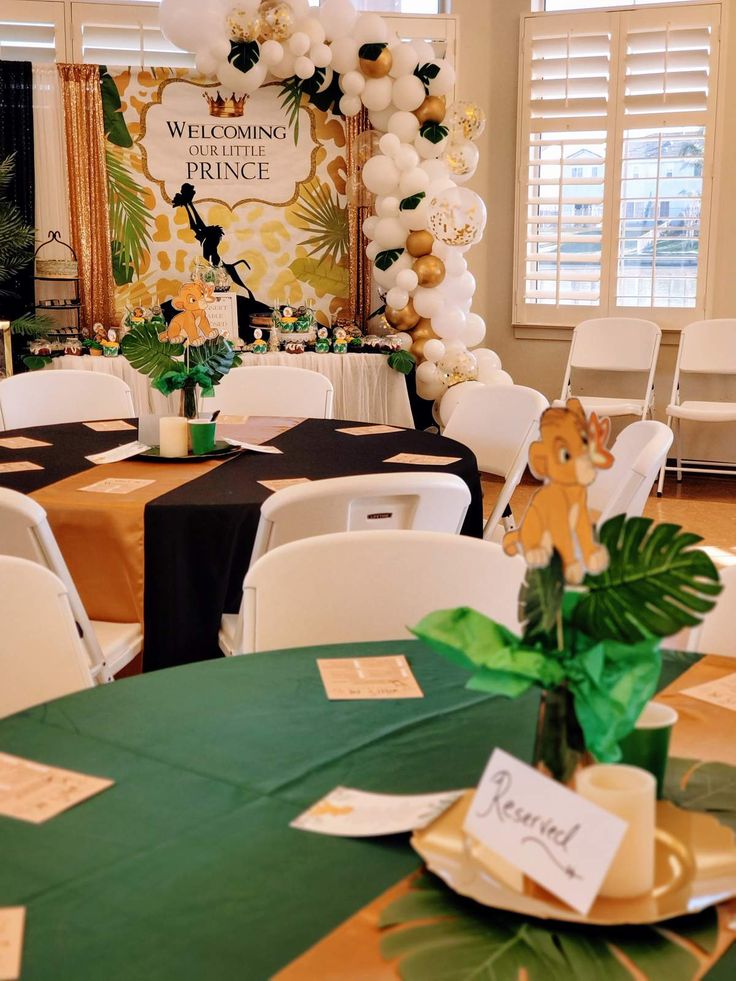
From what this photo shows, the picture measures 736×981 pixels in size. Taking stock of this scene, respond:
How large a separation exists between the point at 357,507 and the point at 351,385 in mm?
3751

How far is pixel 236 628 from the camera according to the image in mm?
2682

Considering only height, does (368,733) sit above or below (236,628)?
above

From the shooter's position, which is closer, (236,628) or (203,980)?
(203,980)

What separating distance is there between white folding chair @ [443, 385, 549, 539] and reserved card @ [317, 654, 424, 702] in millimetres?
2046

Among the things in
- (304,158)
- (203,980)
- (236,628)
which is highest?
(304,158)

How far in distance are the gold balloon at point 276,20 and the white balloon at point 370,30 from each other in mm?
356

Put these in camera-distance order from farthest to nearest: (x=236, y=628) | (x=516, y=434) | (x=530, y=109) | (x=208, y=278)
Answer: (x=530, y=109) < (x=208, y=278) < (x=516, y=434) < (x=236, y=628)

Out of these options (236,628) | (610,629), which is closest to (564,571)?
(610,629)

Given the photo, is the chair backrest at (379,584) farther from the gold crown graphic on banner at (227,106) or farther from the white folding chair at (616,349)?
the gold crown graphic on banner at (227,106)

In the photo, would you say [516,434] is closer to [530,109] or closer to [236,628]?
[236,628]

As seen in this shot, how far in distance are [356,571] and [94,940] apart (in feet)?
3.26

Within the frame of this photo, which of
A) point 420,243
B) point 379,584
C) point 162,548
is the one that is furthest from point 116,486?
point 420,243

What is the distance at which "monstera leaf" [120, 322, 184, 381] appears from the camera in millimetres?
3170

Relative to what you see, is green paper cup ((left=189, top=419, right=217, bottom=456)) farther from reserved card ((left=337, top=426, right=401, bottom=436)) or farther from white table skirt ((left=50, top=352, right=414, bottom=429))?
white table skirt ((left=50, top=352, right=414, bottom=429))
